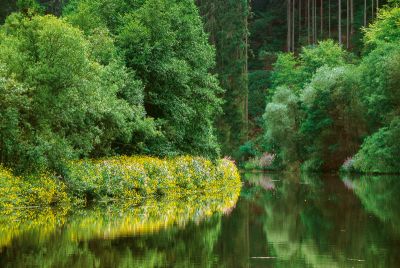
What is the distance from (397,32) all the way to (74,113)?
128 feet

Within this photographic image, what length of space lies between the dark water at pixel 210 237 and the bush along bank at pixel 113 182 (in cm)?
153

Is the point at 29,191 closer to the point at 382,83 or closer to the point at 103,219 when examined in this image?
the point at 103,219

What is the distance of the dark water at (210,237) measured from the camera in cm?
1314

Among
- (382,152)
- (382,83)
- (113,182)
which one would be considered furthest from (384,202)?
(382,83)

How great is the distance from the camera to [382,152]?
52.6m

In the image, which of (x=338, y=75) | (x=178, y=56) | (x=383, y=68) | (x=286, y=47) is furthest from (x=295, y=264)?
(x=286, y=47)

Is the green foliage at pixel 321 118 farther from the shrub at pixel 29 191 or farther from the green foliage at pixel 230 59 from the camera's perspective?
the shrub at pixel 29 191

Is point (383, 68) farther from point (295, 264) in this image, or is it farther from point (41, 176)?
point (295, 264)

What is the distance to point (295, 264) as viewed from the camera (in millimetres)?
12758

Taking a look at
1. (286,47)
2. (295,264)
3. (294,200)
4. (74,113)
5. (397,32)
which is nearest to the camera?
(295,264)

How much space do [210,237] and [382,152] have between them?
123 feet

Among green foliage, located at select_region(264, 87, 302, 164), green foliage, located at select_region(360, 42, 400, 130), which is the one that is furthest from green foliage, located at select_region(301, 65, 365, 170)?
green foliage, located at select_region(360, 42, 400, 130)

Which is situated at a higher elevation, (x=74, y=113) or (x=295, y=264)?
(x=74, y=113)

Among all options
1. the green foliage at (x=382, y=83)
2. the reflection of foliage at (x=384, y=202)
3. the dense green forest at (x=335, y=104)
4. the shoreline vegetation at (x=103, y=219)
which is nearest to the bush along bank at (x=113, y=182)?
the shoreline vegetation at (x=103, y=219)
